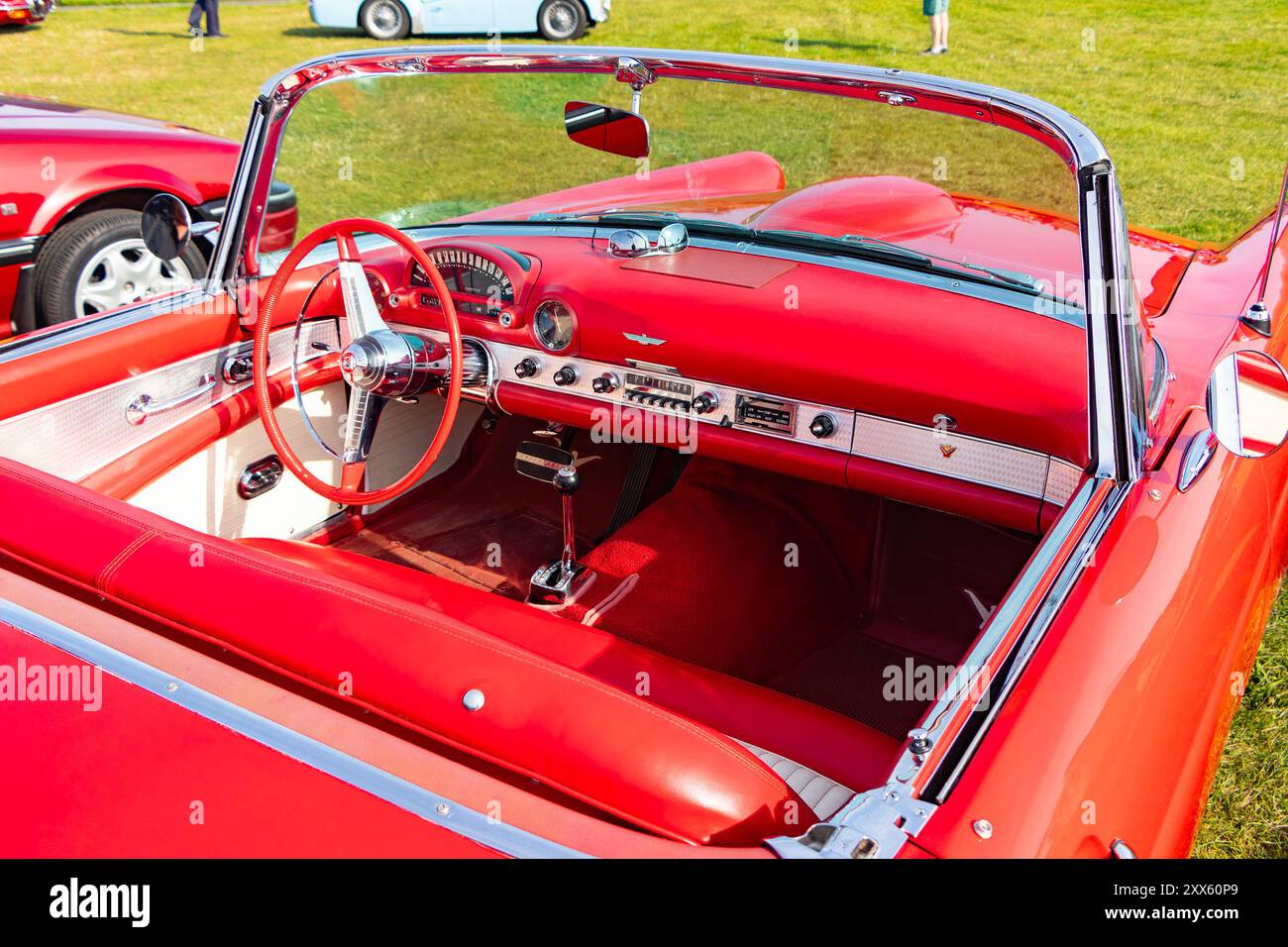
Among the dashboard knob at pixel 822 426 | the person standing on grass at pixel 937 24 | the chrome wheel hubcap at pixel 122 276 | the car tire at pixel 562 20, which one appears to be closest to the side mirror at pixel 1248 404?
the dashboard knob at pixel 822 426

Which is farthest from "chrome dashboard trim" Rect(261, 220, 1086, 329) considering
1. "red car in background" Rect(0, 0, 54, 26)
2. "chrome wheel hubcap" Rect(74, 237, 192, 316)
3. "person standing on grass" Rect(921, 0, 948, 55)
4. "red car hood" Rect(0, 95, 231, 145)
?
"red car in background" Rect(0, 0, 54, 26)

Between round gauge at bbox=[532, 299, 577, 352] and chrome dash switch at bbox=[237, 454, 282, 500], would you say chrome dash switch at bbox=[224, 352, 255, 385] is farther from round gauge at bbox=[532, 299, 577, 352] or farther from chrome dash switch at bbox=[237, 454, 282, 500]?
round gauge at bbox=[532, 299, 577, 352]

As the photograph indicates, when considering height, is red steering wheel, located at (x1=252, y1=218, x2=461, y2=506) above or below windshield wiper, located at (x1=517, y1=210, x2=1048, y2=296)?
below

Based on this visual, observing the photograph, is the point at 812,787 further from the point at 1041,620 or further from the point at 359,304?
the point at 359,304

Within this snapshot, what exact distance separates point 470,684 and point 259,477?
1651 mm

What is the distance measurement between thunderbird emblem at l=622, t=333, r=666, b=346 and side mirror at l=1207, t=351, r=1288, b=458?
4.02 ft

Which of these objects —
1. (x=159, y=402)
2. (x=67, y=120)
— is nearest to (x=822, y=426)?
(x=159, y=402)

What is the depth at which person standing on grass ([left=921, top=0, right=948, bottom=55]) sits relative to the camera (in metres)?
9.72

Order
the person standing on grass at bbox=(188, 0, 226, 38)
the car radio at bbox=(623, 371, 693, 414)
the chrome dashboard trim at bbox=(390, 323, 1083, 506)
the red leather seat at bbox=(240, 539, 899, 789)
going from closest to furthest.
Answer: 1. the red leather seat at bbox=(240, 539, 899, 789)
2. the chrome dashboard trim at bbox=(390, 323, 1083, 506)
3. the car radio at bbox=(623, 371, 693, 414)
4. the person standing on grass at bbox=(188, 0, 226, 38)

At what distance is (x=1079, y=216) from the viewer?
Result: 68.7 inches

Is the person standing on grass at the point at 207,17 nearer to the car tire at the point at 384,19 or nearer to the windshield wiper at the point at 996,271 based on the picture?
the car tire at the point at 384,19

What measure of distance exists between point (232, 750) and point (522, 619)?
0.86 meters

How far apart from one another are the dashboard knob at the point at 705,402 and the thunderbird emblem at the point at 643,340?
16cm
